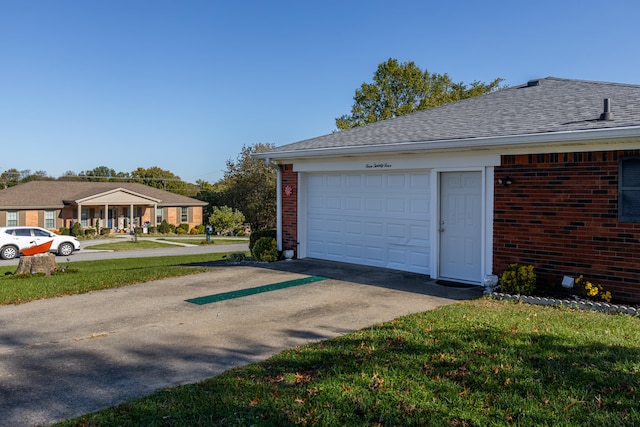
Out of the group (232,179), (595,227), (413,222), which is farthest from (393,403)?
(232,179)

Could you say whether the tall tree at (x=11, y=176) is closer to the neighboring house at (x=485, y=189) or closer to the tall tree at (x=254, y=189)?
the tall tree at (x=254, y=189)

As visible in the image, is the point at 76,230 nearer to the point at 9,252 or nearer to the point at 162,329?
the point at 9,252

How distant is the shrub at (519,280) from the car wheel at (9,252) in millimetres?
24335

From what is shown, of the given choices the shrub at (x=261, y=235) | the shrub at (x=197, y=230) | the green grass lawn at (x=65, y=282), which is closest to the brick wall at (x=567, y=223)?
the shrub at (x=261, y=235)

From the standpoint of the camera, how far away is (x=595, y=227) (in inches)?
292

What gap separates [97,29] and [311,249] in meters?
12.2

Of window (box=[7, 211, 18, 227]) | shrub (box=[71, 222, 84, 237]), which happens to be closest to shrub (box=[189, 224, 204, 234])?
shrub (box=[71, 222, 84, 237])

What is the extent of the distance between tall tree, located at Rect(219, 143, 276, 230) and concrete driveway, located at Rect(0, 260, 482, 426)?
99.4ft

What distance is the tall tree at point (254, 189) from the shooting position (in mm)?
40188

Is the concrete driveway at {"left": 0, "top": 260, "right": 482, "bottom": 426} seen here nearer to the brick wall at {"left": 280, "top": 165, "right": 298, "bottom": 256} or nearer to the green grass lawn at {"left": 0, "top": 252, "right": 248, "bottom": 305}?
the green grass lawn at {"left": 0, "top": 252, "right": 248, "bottom": 305}

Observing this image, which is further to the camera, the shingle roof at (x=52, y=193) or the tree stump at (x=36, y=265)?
the shingle roof at (x=52, y=193)

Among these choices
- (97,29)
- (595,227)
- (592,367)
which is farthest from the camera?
(97,29)

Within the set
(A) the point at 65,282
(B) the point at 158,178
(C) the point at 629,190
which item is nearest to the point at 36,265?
(A) the point at 65,282

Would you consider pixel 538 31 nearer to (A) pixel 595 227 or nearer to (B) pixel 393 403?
(A) pixel 595 227
